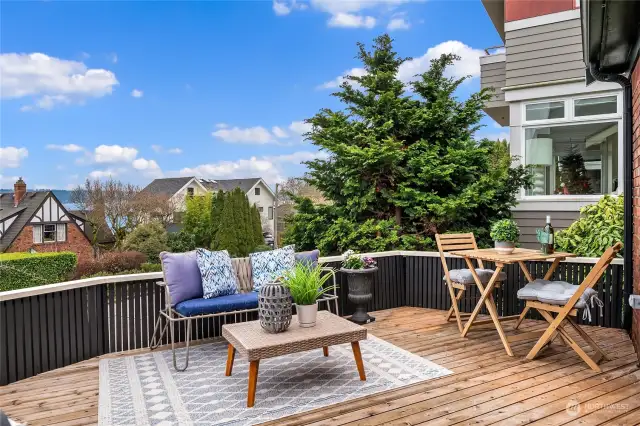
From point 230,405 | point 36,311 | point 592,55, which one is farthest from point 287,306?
point 592,55

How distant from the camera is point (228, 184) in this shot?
2811 centimetres

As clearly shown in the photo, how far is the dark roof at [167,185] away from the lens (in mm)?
23253

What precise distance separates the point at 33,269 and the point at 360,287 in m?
10.5

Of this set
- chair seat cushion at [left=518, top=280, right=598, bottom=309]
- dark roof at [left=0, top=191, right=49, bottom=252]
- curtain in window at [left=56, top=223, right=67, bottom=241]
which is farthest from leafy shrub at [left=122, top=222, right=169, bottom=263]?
chair seat cushion at [left=518, top=280, right=598, bottom=309]

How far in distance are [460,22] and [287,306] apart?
9.30 metres

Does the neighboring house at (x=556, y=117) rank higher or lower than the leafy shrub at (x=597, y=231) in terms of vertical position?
higher

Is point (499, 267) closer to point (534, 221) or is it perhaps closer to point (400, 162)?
point (534, 221)

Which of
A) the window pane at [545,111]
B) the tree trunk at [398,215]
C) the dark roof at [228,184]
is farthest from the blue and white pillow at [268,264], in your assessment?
the dark roof at [228,184]

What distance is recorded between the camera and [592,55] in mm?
3637

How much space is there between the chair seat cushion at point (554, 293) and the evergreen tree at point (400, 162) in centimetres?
324

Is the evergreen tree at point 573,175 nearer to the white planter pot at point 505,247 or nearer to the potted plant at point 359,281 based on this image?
the white planter pot at point 505,247

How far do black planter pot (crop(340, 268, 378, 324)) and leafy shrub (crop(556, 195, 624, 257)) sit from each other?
2.35 meters

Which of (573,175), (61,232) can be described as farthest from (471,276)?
(61,232)

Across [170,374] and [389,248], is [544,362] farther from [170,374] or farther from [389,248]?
[389,248]
